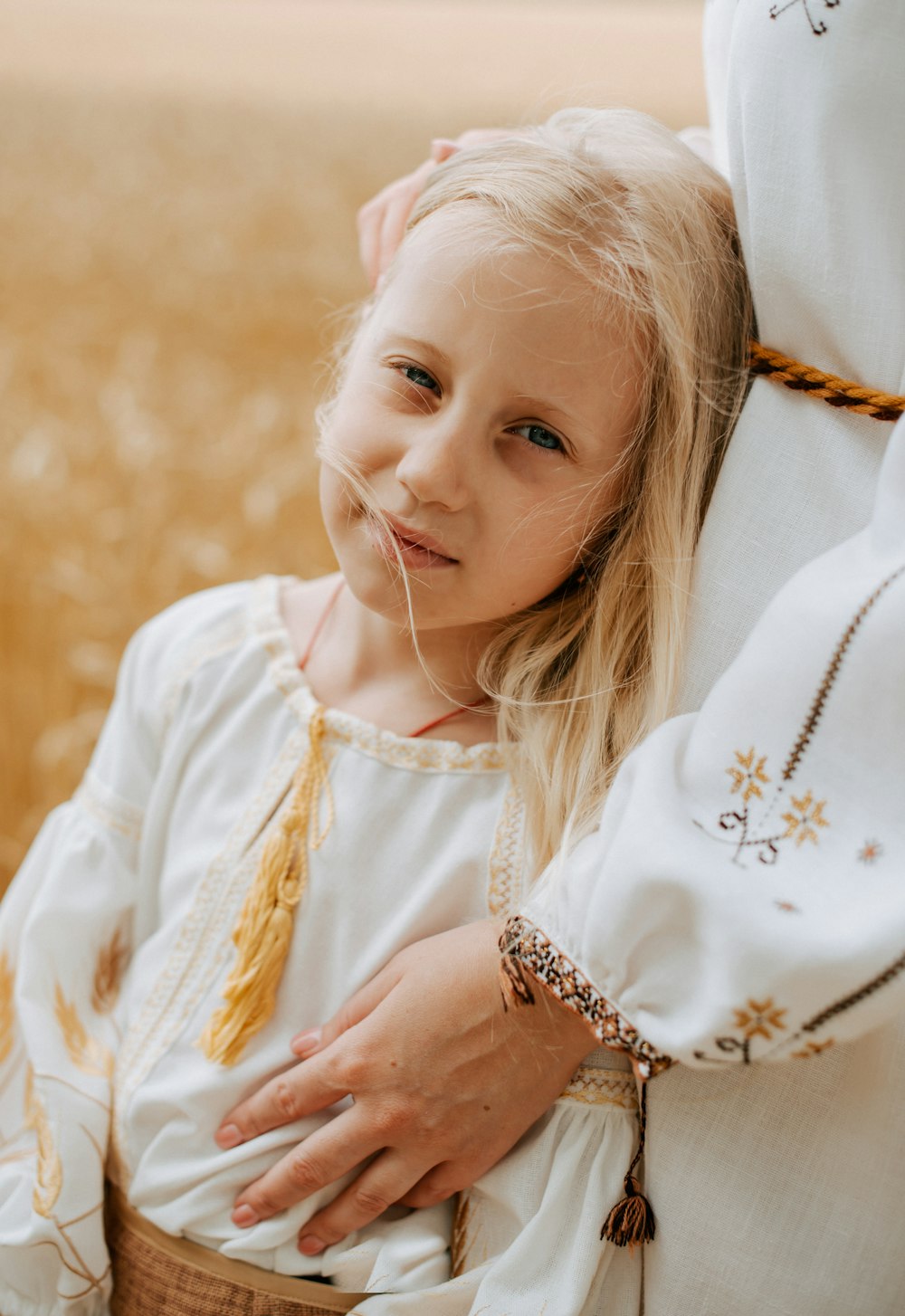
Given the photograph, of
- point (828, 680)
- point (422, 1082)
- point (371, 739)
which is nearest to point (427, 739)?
point (371, 739)

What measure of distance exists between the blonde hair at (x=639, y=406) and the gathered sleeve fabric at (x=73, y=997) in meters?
0.38

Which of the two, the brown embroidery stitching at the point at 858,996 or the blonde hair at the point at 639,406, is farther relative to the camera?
the blonde hair at the point at 639,406

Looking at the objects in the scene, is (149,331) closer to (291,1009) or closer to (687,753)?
(291,1009)

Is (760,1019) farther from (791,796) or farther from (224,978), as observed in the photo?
(224,978)

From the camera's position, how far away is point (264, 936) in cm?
98

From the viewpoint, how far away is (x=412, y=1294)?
2.96 feet

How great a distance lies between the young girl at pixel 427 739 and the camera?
2.95 ft

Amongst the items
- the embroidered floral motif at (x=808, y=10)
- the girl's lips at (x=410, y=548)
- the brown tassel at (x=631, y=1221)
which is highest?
the embroidered floral motif at (x=808, y=10)

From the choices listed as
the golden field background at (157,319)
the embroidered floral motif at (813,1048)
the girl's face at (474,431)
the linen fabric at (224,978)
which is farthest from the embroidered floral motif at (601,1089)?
the golden field background at (157,319)

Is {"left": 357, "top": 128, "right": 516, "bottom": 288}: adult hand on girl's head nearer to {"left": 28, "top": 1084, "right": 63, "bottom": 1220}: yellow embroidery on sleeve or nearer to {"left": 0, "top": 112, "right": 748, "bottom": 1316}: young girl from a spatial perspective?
{"left": 0, "top": 112, "right": 748, "bottom": 1316}: young girl

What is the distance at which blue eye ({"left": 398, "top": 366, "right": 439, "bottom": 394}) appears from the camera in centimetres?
93

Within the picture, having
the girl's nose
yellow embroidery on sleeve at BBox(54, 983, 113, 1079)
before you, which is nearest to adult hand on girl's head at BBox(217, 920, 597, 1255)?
yellow embroidery on sleeve at BBox(54, 983, 113, 1079)

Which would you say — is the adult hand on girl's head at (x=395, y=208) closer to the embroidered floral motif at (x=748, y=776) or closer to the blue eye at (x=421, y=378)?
the blue eye at (x=421, y=378)

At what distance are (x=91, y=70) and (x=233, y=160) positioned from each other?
1.48 metres
